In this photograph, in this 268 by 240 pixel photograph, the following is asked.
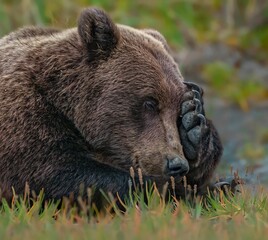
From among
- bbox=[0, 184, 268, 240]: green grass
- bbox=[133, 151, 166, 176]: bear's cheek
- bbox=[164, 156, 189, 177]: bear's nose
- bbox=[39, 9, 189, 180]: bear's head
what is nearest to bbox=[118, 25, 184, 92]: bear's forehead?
bbox=[39, 9, 189, 180]: bear's head

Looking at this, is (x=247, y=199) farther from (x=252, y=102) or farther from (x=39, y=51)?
(x=252, y=102)

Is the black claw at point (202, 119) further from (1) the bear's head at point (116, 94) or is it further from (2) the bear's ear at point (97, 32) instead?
(2) the bear's ear at point (97, 32)

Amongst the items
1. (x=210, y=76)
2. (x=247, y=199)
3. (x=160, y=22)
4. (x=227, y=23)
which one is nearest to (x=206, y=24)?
(x=227, y=23)

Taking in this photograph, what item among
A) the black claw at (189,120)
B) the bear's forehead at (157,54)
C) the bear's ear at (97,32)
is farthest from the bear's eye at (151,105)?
the bear's ear at (97,32)

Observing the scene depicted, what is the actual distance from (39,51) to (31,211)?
1.85 m

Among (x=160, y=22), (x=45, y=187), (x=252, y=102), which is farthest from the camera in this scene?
(x=252, y=102)

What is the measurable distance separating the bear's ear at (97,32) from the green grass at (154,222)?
1522 millimetres

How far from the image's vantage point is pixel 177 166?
584 centimetres

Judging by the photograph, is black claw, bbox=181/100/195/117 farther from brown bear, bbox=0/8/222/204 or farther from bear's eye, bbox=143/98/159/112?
bear's eye, bbox=143/98/159/112

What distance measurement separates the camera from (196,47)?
16.4 meters

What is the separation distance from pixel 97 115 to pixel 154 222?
74.0 inches

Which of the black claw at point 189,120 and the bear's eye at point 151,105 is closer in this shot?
the black claw at point 189,120

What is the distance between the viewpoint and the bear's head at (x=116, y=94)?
20.8ft

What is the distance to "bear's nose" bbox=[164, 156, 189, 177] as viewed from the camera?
5.81 m
